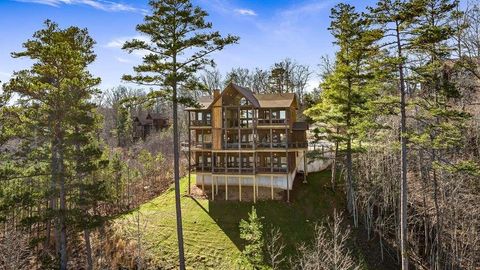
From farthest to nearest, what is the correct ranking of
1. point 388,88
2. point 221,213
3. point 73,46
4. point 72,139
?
point 221,213, point 73,46, point 72,139, point 388,88

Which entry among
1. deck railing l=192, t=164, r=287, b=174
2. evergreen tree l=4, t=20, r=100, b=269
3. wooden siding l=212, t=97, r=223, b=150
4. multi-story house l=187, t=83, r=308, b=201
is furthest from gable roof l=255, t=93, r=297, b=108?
evergreen tree l=4, t=20, r=100, b=269

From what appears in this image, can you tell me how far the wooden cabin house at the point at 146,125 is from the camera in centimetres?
6294

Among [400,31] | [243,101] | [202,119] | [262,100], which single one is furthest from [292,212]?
[400,31]

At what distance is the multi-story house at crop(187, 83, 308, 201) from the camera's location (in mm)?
26609

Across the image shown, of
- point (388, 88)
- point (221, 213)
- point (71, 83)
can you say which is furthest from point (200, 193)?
point (388, 88)

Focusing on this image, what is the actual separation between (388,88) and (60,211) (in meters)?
17.5

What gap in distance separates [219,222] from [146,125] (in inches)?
1753

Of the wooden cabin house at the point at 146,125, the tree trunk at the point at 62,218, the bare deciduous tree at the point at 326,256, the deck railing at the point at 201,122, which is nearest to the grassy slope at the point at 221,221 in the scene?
the bare deciduous tree at the point at 326,256

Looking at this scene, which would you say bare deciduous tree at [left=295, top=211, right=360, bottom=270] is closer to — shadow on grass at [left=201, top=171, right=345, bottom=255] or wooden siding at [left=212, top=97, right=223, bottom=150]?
shadow on grass at [left=201, top=171, right=345, bottom=255]

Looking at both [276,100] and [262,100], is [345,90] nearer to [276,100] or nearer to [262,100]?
[276,100]

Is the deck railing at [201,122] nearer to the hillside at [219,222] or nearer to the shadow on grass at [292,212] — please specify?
the hillside at [219,222]

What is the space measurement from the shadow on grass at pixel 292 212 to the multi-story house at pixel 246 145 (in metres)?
0.96

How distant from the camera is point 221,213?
25.0m

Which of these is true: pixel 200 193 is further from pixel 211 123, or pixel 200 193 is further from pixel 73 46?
pixel 73 46
